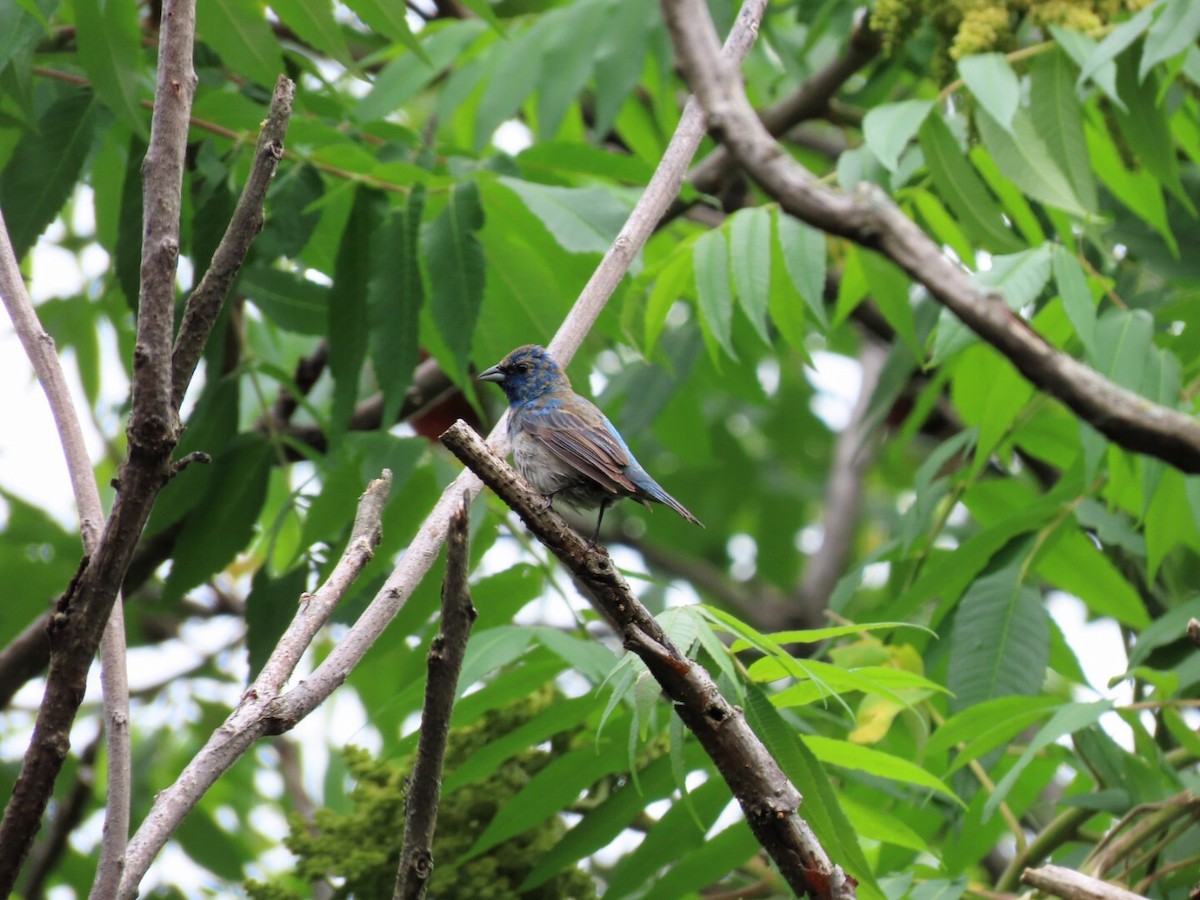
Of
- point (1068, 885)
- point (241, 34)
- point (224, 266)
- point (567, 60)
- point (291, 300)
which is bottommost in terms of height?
point (1068, 885)

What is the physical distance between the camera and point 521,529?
5426mm

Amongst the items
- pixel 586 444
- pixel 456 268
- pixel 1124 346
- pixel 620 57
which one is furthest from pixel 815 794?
pixel 620 57

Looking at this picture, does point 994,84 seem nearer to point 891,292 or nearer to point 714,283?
point 891,292

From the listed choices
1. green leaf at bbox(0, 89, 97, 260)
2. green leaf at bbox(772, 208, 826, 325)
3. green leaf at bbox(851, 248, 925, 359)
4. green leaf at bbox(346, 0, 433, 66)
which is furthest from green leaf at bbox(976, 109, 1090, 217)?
green leaf at bbox(0, 89, 97, 260)

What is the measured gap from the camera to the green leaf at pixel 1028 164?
4688 mm

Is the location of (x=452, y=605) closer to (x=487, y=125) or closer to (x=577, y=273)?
(x=577, y=273)

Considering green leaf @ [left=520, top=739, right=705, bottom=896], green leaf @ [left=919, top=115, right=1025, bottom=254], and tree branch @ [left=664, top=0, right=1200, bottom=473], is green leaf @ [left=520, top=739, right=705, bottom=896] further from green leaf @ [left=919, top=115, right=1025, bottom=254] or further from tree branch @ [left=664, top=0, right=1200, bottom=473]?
tree branch @ [left=664, top=0, right=1200, bottom=473]

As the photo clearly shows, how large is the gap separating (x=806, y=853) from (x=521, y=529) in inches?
99.6

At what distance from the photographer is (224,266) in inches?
107

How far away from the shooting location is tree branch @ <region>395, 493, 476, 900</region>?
2.79 m

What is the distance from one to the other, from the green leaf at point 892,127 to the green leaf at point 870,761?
1.86 meters

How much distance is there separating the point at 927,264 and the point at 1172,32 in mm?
3144

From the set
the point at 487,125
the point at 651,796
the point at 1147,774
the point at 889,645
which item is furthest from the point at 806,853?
the point at 487,125

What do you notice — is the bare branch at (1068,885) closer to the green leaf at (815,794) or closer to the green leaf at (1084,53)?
the green leaf at (815,794)
